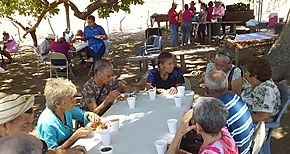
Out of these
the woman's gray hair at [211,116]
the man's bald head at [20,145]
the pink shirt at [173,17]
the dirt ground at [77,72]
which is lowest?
the dirt ground at [77,72]

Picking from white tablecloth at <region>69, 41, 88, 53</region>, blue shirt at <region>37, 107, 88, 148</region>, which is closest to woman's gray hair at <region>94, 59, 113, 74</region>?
blue shirt at <region>37, 107, 88, 148</region>

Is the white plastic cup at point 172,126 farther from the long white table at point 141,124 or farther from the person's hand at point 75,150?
the person's hand at point 75,150

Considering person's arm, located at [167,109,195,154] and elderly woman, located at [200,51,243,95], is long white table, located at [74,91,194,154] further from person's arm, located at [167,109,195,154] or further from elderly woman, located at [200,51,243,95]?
elderly woman, located at [200,51,243,95]

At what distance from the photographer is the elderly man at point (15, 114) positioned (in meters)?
2.38

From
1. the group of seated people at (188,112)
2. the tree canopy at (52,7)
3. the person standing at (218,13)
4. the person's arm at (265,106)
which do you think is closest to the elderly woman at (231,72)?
the group of seated people at (188,112)

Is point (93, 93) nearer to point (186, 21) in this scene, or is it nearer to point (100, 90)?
point (100, 90)

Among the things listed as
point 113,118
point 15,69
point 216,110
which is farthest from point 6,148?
point 15,69

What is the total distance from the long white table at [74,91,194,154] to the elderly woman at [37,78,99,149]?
0.17m

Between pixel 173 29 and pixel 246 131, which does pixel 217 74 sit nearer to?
pixel 246 131

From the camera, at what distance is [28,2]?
11305 mm

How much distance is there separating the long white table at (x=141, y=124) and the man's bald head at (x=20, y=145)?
3.59 feet

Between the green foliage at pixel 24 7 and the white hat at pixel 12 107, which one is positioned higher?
the green foliage at pixel 24 7

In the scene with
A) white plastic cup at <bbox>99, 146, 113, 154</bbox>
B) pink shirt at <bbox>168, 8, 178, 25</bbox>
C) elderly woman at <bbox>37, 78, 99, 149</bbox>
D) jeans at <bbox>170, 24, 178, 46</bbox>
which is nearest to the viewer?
white plastic cup at <bbox>99, 146, 113, 154</bbox>

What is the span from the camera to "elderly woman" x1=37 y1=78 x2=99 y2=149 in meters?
2.95
